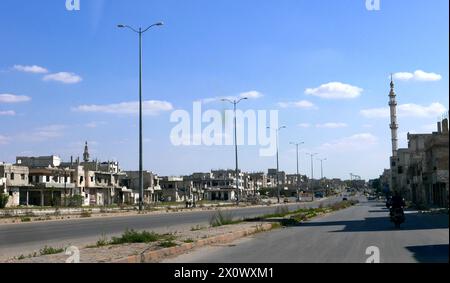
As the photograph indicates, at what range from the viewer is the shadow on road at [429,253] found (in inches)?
489

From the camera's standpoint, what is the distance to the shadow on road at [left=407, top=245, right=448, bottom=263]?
1242 cm

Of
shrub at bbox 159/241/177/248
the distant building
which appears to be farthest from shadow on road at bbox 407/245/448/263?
the distant building

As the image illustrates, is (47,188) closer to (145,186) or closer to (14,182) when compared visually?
(14,182)

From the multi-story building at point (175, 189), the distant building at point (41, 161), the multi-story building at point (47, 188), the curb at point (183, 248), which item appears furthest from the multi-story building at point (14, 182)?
the curb at point (183, 248)

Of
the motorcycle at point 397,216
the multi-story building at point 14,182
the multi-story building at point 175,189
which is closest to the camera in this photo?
the motorcycle at point 397,216

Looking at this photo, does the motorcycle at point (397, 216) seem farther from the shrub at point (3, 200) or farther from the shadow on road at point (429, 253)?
the shrub at point (3, 200)

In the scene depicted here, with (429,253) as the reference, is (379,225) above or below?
below

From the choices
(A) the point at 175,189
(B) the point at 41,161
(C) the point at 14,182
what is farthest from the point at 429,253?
(A) the point at 175,189

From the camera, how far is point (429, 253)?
14.2 m

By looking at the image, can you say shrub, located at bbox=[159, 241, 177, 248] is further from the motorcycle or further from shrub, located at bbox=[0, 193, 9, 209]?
shrub, located at bbox=[0, 193, 9, 209]
